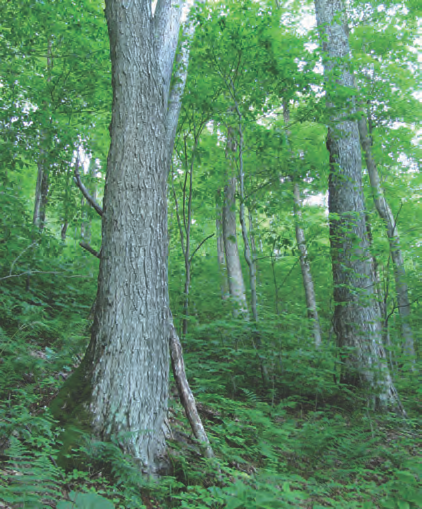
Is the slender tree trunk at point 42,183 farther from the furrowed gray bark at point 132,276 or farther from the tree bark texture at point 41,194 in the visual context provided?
the furrowed gray bark at point 132,276

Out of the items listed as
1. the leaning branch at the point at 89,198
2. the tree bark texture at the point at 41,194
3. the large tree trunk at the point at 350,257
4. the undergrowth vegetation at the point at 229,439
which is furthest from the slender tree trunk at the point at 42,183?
the large tree trunk at the point at 350,257

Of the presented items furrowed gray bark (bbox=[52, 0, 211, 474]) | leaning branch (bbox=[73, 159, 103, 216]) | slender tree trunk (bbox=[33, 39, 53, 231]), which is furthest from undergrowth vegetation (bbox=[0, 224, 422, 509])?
leaning branch (bbox=[73, 159, 103, 216])

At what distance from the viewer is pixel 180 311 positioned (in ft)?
→ 20.2

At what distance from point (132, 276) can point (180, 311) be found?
10.5 ft

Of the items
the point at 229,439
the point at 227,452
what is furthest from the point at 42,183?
the point at 227,452

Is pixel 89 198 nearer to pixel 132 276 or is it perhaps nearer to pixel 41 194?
pixel 132 276

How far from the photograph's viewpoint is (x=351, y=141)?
254 inches

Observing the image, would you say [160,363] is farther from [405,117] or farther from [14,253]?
[405,117]

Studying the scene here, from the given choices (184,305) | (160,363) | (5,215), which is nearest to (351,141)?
(184,305)

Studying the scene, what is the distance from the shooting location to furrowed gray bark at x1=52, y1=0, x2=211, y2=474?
280 cm

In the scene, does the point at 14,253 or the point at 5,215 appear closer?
the point at 5,215

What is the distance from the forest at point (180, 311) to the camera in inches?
105

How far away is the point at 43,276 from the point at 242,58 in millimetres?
5026

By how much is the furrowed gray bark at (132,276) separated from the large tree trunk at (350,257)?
3.00 m
